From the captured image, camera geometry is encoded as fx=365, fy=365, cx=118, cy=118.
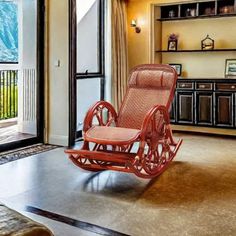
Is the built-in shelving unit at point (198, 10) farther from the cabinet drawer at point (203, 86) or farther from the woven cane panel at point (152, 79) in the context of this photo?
the woven cane panel at point (152, 79)

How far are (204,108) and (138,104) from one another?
2.14 m

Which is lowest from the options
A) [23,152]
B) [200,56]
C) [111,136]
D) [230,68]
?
[23,152]

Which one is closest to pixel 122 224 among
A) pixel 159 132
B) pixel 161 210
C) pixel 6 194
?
pixel 161 210

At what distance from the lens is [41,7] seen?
543cm

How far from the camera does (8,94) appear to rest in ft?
20.5

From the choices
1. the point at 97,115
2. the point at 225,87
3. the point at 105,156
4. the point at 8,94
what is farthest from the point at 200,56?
the point at 105,156

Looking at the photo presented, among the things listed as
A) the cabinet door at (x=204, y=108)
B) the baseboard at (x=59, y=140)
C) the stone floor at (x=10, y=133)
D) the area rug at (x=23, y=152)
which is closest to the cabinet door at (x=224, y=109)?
the cabinet door at (x=204, y=108)

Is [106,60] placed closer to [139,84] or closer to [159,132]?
[139,84]

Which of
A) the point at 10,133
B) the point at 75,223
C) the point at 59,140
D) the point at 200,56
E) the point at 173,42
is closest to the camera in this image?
the point at 75,223

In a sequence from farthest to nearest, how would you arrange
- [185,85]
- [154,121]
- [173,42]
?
[173,42] < [185,85] < [154,121]

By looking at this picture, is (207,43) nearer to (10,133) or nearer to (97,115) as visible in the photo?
(97,115)

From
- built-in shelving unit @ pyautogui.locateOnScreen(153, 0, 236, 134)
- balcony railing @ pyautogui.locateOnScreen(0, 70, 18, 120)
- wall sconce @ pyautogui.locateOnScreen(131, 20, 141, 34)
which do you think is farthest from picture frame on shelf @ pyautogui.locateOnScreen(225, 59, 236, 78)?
balcony railing @ pyautogui.locateOnScreen(0, 70, 18, 120)

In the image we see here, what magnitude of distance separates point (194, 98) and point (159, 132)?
2507 millimetres

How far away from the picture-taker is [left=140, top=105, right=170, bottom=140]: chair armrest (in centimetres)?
364
